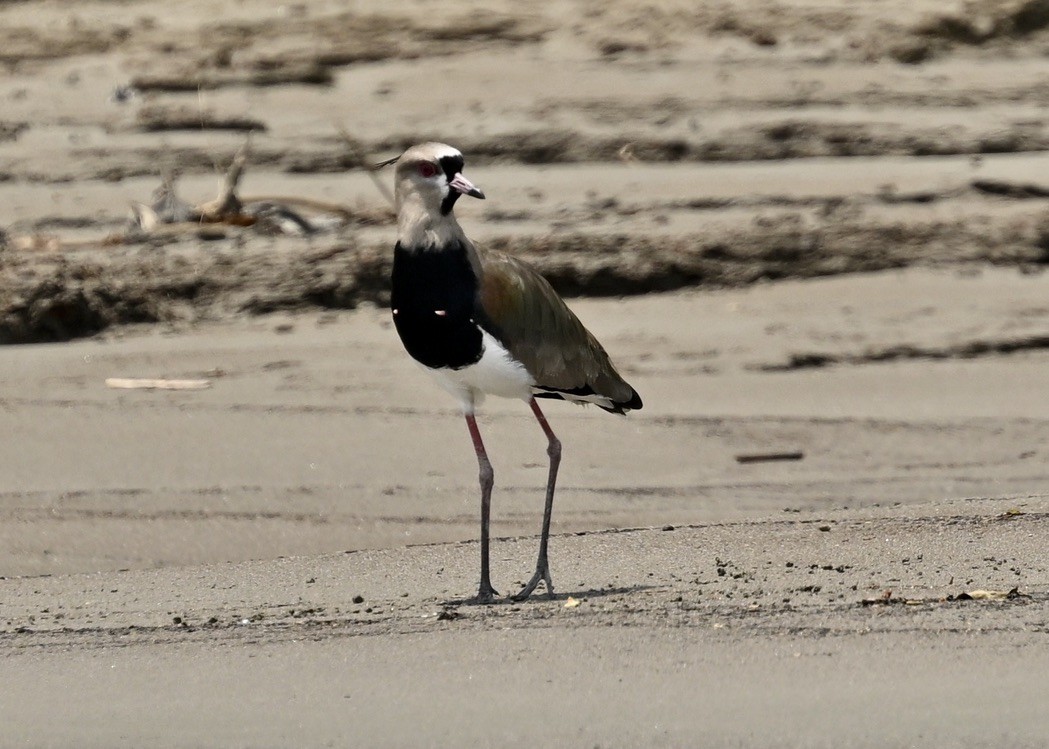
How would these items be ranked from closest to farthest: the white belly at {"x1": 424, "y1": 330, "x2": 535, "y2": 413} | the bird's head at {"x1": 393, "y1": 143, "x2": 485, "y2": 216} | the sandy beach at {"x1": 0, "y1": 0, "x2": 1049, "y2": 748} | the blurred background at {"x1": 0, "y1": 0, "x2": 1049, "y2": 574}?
the sandy beach at {"x1": 0, "y1": 0, "x2": 1049, "y2": 748} → the bird's head at {"x1": 393, "y1": 143, "x2": 485, "y2": 216} → the white belly at {"x1": 424, "y1": 330, "x2": 535, "y2": 413} → the blurred background at {"x1": 0, "y1": 0, "x2": 1049, "y2": 574}

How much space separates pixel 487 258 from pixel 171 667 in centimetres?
142

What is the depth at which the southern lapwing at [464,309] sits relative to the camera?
486 centimetres

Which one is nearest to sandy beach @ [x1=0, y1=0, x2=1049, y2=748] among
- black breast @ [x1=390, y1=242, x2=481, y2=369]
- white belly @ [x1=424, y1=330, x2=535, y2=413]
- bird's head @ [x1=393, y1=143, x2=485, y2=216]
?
white belly @ [x1=424, y1=330, x2=535, y2=413]

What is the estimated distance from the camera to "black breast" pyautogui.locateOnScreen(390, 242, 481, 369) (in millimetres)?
4867

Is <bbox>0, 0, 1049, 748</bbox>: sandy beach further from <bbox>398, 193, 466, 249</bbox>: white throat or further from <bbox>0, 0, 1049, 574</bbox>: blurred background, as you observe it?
<bbox>398, 193, 466, 249</bbox>: white throat

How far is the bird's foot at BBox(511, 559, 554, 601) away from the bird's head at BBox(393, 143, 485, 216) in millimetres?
959

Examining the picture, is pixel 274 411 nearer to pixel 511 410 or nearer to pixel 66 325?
pixel 511 410

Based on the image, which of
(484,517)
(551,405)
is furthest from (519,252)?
(484,517)

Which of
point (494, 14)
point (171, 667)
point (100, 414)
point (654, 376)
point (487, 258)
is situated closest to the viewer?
point (171, 667)

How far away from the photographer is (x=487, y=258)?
16.7 feet

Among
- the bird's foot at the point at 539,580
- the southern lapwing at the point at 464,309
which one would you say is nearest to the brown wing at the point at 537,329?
the southern lapwing at the point at 464,309

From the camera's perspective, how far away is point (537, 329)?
16.8ft

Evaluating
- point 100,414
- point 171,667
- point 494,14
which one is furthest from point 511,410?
point 494,14

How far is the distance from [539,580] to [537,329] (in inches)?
26.0
